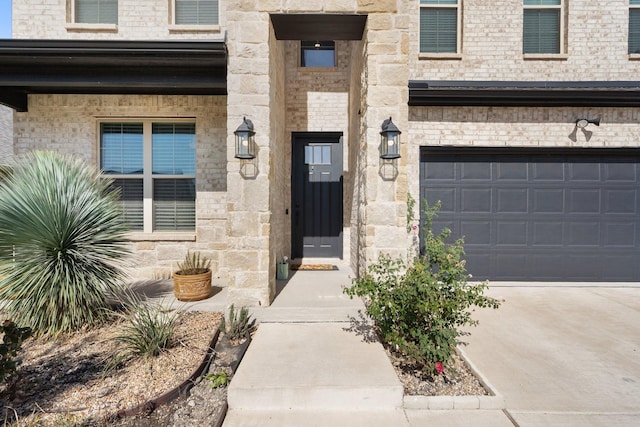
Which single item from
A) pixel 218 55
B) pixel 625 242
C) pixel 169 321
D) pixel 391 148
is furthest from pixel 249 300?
pixel 625 242

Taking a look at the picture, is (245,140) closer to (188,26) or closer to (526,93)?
(188,26)

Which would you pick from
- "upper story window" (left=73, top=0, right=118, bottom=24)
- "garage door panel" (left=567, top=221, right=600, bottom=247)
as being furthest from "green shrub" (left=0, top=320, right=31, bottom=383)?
"garage door panel" (left=567, top=221, right=600, bottom=247)

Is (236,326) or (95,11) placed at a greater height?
(95,11)

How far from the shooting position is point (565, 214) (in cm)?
565

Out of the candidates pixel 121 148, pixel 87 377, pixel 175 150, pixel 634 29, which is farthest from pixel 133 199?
pixel 634 29

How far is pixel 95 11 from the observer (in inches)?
214

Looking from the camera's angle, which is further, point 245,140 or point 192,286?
point 192,286

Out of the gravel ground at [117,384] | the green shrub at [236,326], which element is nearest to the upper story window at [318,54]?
the green shrub at [236,326]

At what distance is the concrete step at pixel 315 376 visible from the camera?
7.75 ft

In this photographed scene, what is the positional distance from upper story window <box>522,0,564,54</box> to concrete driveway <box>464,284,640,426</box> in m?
4.71

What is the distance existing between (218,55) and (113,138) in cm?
281

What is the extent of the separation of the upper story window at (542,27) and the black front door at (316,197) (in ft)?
13.5

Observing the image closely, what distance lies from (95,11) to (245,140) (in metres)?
4.76

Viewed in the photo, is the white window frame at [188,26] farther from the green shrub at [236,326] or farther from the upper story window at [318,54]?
the green shrub at [236,326]
